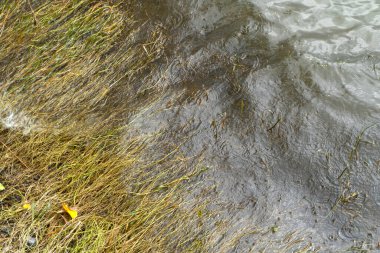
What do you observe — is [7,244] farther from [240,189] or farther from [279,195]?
[279,195]

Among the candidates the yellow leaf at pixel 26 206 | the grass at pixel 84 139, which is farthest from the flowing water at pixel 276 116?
the yellow leaf at pixel 26 206

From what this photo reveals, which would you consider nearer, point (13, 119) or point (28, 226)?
point (28, 226)

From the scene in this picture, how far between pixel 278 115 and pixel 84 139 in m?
1.47

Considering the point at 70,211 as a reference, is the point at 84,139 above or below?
above

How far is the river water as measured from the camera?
333 centimetres

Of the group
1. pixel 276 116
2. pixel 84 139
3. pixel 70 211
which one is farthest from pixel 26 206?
pixel 276 116

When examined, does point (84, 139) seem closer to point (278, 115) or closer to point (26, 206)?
point (26, 206)

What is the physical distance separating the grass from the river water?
0.59ft

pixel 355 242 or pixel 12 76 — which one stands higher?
pixel 12 76

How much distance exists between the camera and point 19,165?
11.5 ft

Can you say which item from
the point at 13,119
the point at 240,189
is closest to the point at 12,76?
the point at 13,119

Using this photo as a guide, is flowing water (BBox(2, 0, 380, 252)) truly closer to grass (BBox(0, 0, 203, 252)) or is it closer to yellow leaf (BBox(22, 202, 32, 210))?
grass (BBox(0, 0, 203, 252))

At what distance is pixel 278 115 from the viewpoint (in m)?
3.84

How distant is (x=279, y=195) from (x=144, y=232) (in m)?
0.96
